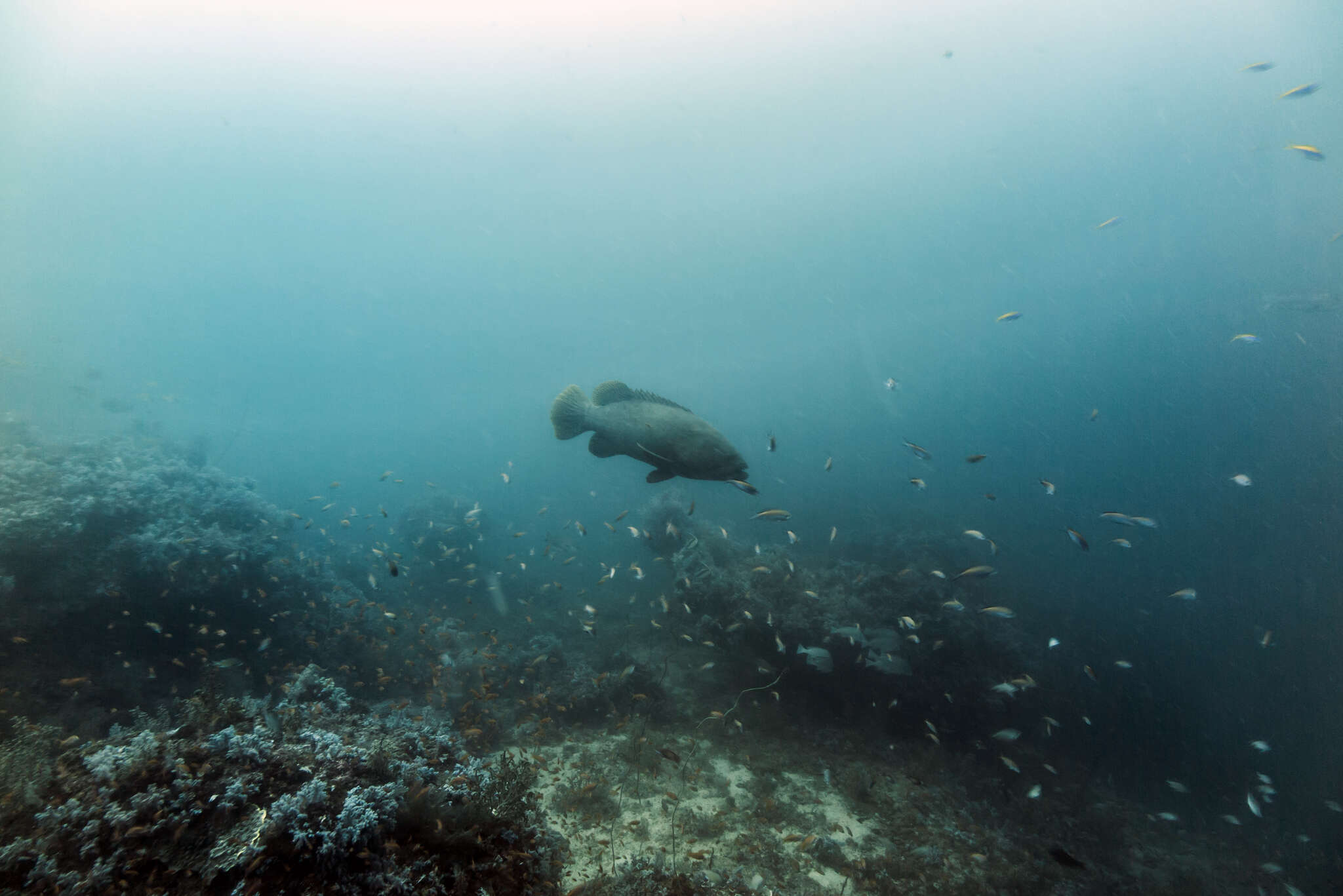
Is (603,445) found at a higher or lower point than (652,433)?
lower

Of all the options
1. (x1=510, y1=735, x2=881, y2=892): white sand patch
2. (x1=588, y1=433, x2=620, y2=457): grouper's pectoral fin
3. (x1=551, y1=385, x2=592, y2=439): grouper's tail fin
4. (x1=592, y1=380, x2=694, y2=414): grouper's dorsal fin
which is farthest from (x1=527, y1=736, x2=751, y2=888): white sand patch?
(x1=592, y1=380, x2=694, y2=414): grouper's dorsal fin

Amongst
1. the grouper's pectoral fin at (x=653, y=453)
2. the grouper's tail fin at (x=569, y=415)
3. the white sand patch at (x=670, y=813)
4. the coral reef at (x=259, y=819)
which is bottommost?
the white sand patch at (x=670, y=813)

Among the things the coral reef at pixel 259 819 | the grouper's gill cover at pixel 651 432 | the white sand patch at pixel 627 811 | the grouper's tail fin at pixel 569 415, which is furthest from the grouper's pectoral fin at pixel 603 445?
the white sand patch at pixel 627 811

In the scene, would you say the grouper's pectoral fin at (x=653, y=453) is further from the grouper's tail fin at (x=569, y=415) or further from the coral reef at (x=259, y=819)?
the coral reef at (x=259, y=819)

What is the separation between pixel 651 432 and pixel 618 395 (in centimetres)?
102

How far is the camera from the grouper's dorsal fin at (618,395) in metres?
4.72

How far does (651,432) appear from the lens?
13.3ft

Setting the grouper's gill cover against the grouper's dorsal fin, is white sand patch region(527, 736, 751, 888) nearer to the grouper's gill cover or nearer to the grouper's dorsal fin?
the grouper's gill cover

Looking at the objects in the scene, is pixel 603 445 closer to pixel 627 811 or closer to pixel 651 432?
pixel 651 432

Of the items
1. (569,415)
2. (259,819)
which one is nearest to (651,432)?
(569,415)

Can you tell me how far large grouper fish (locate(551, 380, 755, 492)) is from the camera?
152 inches

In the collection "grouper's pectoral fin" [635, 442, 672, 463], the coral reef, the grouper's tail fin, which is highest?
the grouper's tail fin

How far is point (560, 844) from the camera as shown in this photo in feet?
14.1

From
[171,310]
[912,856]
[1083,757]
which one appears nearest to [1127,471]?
[1083,757]
